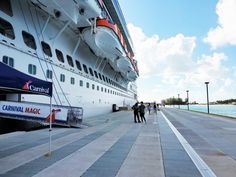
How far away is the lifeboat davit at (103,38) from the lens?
19413mm

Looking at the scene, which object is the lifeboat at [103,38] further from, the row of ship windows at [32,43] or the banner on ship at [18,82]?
the banner on ship at [18,82]

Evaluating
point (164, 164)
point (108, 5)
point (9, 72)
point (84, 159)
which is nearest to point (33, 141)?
point (84, 159)

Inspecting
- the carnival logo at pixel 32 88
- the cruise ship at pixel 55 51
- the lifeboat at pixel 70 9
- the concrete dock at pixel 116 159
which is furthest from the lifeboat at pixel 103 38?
the carnival logo at pixel 32 88

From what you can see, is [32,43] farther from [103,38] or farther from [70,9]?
[103,38]

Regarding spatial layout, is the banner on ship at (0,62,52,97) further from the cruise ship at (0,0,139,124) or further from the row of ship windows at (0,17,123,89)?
the row of ship windows at (0,17,123,89)

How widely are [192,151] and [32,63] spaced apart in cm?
943

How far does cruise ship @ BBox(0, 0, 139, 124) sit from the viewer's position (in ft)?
38.1

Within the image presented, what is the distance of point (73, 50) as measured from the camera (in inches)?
787

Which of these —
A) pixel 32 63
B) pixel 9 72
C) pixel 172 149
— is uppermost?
pixel 32 63

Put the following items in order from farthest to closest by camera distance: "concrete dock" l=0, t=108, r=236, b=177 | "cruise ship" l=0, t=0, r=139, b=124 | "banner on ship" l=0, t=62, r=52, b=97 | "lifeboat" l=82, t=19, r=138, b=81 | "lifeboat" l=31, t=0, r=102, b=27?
1. "lifeboat" l=82, t=19, r=138, b=81
2. "lifeboat" l=31, t=0, r=102, b=27
3. "cruise ship" l=0, t=0, r=139, b=124
4. "concrete dock" l=0, t=108, r=236, b=177
5. "banner on ship" l=0, t=62, r=52, b=97

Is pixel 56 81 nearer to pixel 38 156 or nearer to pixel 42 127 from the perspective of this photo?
pixel 42 127

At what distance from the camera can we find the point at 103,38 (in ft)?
68.4

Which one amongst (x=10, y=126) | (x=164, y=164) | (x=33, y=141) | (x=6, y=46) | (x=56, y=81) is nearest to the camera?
(x=164, y=164)

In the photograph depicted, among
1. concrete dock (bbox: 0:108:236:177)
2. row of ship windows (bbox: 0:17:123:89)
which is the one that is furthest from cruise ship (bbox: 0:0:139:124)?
concrete dock (bbox: 0:108:236:177)
